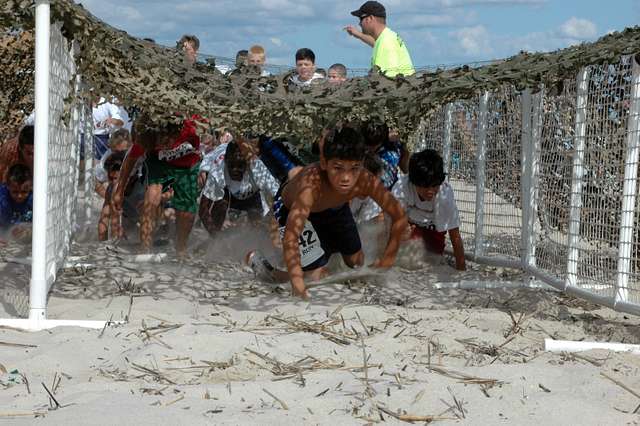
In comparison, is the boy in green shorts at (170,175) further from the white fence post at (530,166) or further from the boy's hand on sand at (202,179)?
the white fence post at (530,166)

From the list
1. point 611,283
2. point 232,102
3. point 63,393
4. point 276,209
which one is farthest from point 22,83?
point 611,283

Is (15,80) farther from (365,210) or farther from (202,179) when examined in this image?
(365,210)

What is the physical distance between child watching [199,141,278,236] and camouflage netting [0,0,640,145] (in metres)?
2.76

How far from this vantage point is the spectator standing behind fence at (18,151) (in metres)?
8.16

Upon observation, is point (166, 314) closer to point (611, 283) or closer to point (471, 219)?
point (611, 283)

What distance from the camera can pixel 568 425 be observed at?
11.6 ft

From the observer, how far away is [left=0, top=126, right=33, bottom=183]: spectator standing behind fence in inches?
321

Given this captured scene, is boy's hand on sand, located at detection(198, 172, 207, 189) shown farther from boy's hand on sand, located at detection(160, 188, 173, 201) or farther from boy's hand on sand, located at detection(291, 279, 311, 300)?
boy's hand on sand, located at detection(291, 279, 311, 300)

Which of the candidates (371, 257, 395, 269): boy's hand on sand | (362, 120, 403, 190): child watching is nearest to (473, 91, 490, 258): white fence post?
(362, 120, 403, 190): child watching

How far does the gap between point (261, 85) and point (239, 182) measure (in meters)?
3.01

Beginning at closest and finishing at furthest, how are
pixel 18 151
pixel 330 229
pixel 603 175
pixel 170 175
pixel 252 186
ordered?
pixel 603 175
pixel 330 229
pixel 18 151
pixel 170 175
pixel 252 186

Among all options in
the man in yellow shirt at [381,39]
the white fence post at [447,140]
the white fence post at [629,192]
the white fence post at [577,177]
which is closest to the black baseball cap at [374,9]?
the man in yellow shirt at [381,39]

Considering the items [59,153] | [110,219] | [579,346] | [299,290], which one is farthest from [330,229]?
[110,219]

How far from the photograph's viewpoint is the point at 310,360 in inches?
171
